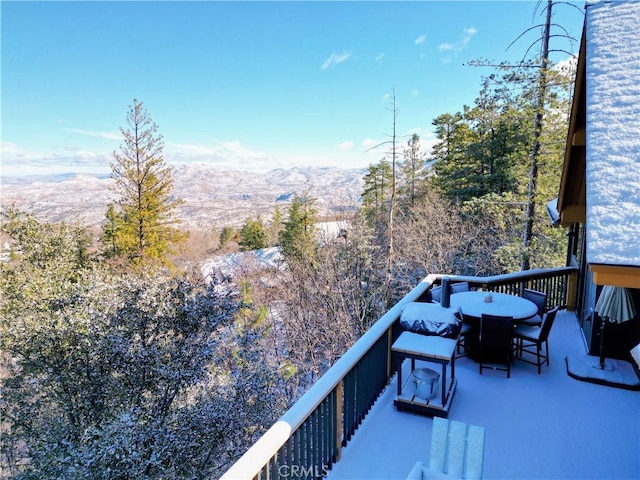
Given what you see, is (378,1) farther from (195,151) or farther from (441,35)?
(195,151)

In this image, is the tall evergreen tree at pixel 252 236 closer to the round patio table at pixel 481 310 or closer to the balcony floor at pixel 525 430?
the round patio table at pixel 481 310

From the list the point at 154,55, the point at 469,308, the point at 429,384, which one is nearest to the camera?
the point at 429,384

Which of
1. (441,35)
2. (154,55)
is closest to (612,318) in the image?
(441,35)

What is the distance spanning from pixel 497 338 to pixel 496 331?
10cm

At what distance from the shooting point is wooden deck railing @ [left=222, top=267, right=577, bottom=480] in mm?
1827

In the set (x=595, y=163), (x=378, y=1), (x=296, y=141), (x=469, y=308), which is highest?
(x=296, y=141)

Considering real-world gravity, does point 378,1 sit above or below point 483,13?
above

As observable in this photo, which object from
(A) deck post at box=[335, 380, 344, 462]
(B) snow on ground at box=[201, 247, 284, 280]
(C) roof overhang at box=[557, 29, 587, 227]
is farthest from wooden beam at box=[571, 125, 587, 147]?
(B) snow on ground at box=[201, 247, 284, 280]

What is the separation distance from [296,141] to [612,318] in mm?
56312

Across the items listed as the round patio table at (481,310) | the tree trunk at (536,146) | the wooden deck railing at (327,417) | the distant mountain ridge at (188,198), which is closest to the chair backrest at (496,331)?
the round patio table at (481,310)

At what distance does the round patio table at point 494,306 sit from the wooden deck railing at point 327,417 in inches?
39.0

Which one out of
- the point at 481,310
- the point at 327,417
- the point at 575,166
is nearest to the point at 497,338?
the point at 481,310

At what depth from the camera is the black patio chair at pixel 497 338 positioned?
4.32m

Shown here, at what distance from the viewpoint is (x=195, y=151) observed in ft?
607
